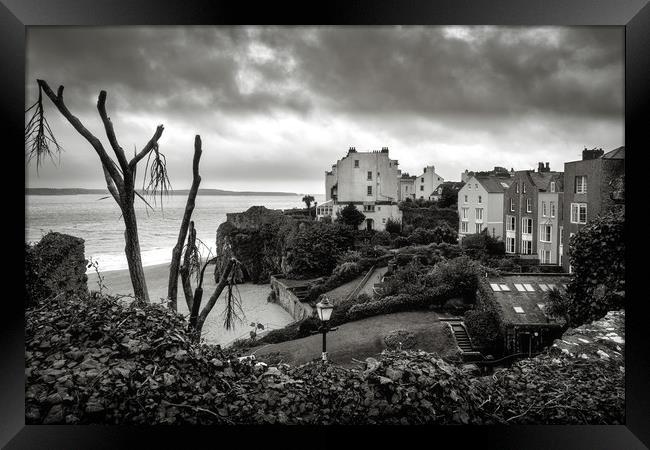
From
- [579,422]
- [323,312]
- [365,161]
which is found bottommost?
[579,422]

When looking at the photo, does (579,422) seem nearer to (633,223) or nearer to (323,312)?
(633,223)

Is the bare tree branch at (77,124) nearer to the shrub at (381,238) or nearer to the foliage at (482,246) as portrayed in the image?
the shrub at (381,238)

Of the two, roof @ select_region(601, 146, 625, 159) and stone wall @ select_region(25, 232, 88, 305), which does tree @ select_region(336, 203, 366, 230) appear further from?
stone wall @ select_region(25, 232, 88, 305)

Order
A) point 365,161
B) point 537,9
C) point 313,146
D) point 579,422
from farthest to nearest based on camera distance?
point 365,161
point 313,146
point 579,422
point 537,9

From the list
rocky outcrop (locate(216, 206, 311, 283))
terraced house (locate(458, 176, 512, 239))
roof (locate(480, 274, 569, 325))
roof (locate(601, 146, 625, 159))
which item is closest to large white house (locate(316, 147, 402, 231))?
rocky outcrop (locate(216, 206, 311, 283))

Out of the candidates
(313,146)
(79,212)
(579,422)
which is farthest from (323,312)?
(79,212)

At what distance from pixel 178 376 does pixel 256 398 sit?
1.81ft

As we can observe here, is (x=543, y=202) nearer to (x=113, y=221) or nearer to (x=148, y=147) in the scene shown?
(x=148, y=147)

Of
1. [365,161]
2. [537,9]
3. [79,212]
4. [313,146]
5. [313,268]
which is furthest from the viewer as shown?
[313,268]

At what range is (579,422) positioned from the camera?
2691mm

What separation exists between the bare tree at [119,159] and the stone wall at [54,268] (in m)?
0.76

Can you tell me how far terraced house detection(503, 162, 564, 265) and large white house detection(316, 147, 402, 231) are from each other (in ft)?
4.27

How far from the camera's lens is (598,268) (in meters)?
3.23

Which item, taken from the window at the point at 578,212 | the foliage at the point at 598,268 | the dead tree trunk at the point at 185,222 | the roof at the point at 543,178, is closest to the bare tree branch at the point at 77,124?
the dead tree trunk at the point at 185,222
